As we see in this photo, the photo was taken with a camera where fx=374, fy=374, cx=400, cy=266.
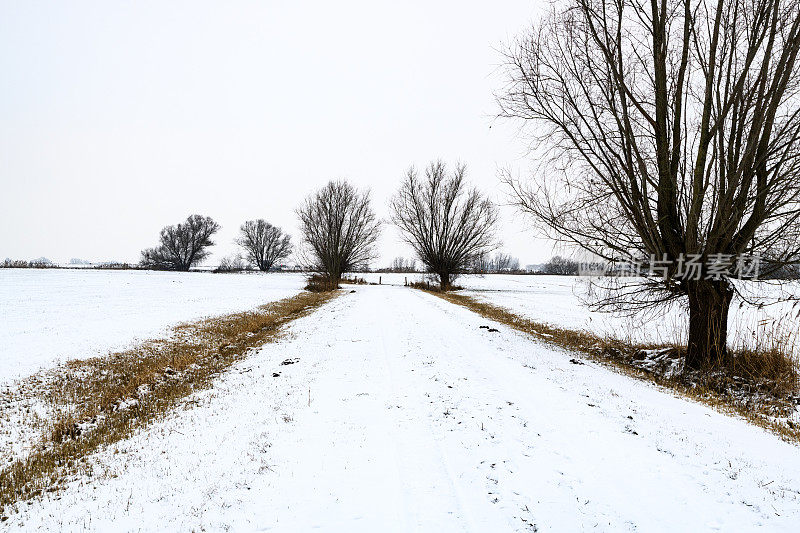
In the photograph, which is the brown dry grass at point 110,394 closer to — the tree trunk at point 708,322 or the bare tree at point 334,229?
the tree trunk at point 708,322

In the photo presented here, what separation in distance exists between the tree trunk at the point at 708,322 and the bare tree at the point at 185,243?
91.1 metres

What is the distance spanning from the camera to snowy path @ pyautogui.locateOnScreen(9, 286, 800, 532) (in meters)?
3.15

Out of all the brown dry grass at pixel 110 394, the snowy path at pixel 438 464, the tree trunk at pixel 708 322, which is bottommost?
the brown dry grass at pixel 110 394

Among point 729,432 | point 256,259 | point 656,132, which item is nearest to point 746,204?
point 656,132

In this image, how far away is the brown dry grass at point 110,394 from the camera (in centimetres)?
438

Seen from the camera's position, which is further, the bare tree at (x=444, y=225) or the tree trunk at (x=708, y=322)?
the bare tree at (x=444, y=225)

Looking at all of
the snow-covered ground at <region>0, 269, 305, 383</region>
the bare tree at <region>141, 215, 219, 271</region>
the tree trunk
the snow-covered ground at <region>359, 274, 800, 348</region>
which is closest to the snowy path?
the tree trunk

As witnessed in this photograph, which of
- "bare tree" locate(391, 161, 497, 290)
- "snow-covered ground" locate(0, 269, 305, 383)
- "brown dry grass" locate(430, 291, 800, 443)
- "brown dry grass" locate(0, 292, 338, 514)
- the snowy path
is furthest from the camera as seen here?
"bare tree" locate(391, 161, 497, 290)

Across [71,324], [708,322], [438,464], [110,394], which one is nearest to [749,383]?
[708,322]

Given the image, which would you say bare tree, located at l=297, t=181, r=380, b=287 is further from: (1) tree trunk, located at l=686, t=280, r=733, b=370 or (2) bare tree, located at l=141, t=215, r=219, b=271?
(2) bare tree, located at l=141, t=215, r=219, b=271

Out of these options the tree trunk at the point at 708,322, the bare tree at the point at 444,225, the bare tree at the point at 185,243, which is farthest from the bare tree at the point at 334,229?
the bare tree at the point at 185,243

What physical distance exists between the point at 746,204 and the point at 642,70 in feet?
13.1

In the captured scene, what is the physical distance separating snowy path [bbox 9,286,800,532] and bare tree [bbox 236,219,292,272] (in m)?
96.6

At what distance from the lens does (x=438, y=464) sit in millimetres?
3873
